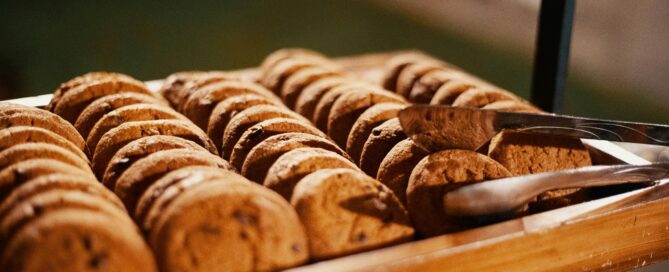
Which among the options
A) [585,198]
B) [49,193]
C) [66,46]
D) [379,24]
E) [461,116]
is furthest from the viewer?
[379,24]

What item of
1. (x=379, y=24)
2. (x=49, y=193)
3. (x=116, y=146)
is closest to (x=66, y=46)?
(x=379, y=24)

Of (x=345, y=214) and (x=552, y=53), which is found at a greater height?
(x=552, y=53)

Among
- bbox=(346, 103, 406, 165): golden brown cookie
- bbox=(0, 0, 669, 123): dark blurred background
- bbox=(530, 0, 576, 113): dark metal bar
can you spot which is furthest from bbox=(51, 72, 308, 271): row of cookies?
bbox=(0, 0, 669, 123): dark blurred background

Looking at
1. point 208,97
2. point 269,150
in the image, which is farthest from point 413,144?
point 208,97

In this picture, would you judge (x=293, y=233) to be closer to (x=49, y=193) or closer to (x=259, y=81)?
(x=49, y=193)

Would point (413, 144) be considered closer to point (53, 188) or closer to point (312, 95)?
point (312, 95)

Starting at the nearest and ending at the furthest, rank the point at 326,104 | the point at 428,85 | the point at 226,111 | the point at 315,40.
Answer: the point at 226,111, the point at 326,104, the point at 428,85, the point at 315,40
